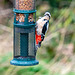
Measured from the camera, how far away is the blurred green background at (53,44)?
8.78 m

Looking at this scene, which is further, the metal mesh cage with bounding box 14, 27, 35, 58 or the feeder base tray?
the metal mesh cage with bounding box 14, 27, 35, 58

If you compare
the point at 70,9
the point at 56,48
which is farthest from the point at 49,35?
the point at 70,9

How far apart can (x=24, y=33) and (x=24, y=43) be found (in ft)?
0.64

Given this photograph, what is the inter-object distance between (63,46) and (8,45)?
5.98 feet

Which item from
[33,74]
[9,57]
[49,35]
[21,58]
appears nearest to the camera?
[21,58]

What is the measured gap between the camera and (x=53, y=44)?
10.7m

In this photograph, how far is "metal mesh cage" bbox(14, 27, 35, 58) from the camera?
6.18 m

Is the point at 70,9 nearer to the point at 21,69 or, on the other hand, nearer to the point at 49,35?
the point at 49,35

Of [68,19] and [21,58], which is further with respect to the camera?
[68,19]

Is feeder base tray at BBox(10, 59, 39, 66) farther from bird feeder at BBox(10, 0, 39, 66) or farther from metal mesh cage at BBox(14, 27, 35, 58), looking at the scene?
metal mesh cage at BBox(14, 27, 35, 58)

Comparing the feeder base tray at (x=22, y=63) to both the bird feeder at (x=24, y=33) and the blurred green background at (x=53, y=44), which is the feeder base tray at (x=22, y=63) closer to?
the bird feeder at (x=24, y=33)

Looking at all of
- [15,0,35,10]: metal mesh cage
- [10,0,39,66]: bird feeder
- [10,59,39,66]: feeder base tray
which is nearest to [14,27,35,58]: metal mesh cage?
[10,0,39,66]: bird feeder

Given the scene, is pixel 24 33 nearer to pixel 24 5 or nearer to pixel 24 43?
pixel 24 43

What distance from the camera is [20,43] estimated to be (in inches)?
245
